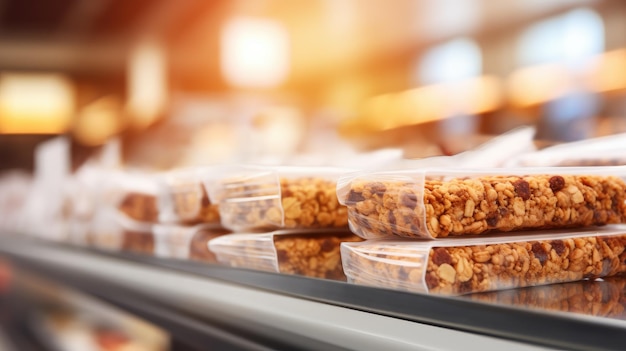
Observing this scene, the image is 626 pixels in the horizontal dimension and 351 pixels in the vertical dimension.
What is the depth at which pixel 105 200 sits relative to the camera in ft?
4.15

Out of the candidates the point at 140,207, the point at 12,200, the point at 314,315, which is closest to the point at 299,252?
the point at 314,315

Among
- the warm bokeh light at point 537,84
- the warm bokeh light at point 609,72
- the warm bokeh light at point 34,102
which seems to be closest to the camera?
the warm bokeh light at point 609,72

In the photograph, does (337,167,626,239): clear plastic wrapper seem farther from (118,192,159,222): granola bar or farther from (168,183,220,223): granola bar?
(118,192,159,222): granola bar

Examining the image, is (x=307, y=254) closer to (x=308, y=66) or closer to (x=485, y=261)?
(x=485, y=261)

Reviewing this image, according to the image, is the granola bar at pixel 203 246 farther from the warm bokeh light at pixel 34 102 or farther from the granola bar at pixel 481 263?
the warm bokeh light at pixel 34 102

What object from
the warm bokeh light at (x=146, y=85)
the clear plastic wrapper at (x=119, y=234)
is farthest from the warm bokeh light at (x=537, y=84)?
the clear plastic wrapper at (x=119, y=234)

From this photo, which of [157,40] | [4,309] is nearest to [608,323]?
[4,309]

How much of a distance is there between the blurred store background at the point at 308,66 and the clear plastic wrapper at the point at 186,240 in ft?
8.29

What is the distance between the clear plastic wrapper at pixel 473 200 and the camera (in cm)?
53

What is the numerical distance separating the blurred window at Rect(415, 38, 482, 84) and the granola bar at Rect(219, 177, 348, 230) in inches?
174

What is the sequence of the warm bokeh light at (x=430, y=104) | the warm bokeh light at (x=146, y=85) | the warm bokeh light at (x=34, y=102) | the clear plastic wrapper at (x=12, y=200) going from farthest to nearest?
the warm bokeh light at (x=146, y=85) → the warm bokeh light at (x=34, y=102) → the warm bokeh light at (x=430, y=104) → the clear plastic wrapper at (x=12, y=200)

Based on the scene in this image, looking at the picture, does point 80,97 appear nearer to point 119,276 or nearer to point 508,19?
point 508,19

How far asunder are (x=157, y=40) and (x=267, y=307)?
17.1ft

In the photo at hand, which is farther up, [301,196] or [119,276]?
[301,196]
